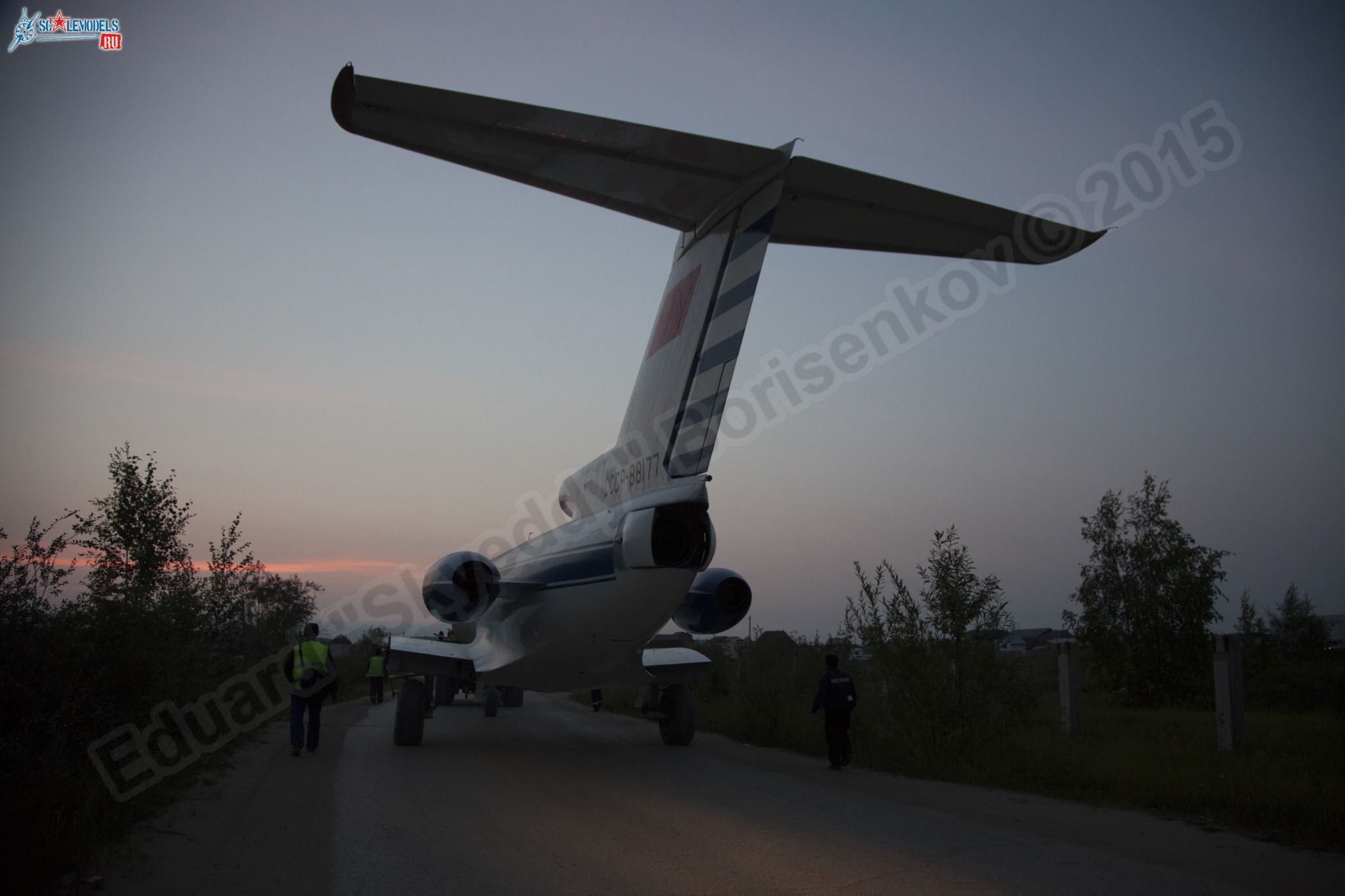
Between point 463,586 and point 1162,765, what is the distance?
8.17m

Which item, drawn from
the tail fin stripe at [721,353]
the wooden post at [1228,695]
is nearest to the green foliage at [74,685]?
the tail fin stripe at [721,353]

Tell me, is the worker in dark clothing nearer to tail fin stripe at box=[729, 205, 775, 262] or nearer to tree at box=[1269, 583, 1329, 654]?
tail fin stripe at box=[729, 205, 775, 262]

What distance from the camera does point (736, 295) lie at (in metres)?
8.52

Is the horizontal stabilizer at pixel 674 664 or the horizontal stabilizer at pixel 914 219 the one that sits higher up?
the horizontal stabilizer at pixel 914 219

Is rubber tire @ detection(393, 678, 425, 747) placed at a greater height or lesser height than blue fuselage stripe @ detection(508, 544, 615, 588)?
lesser

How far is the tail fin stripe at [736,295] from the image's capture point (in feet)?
27.7

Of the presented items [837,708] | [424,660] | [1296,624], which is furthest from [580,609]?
[1296,624]

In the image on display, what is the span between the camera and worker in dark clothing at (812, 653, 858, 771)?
10.6 m

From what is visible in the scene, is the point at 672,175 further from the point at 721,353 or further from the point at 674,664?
the point at 674,664

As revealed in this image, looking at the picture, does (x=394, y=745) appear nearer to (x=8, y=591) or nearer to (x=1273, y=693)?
(x=8, y=591)

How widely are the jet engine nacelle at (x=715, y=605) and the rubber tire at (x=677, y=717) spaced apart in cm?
167

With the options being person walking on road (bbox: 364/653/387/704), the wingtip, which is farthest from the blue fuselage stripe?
person walking on road (bbox: 364/653/387/704)

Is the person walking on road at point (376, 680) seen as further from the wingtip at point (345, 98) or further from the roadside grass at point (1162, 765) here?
the wingtip at point (345, 98)

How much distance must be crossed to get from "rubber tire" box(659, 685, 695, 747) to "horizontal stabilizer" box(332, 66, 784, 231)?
723 centimetres
